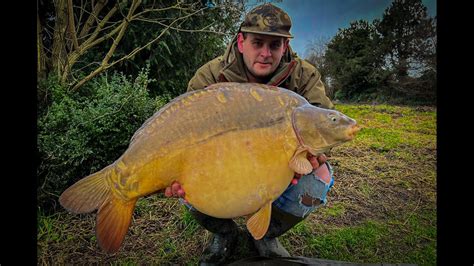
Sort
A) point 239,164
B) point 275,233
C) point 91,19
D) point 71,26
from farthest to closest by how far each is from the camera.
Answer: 1. point 91,19
2. point 71,26
3. point 275,233
4. point 239,164

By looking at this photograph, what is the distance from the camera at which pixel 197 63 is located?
2.63 m

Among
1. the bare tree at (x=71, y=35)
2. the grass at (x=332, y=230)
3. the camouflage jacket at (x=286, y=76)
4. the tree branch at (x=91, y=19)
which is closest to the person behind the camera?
the camouflage jacket at (x=286, y=76)

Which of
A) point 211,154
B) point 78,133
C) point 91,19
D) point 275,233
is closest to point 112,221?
point 211,154

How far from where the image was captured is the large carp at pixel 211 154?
80 centimetres

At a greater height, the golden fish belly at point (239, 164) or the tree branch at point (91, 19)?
the tree branch at point (91, 19)

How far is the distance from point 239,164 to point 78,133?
3.20 feet

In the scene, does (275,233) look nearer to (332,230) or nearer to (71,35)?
(332,230)

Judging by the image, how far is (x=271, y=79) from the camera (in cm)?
114

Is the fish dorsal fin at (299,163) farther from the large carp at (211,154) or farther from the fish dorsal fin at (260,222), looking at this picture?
the fish dorsal fin at (260,222)

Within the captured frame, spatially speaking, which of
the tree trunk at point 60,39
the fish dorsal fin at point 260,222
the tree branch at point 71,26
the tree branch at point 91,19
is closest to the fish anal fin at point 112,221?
the fish dorsal fin at point 260,222

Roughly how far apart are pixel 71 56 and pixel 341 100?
2.95 meters

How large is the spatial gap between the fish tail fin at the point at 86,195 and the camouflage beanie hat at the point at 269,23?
560mm
